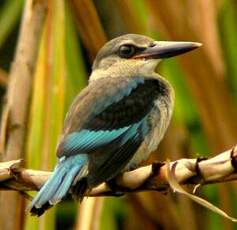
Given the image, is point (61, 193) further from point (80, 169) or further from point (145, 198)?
point (145, 198)

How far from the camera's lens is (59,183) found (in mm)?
1658

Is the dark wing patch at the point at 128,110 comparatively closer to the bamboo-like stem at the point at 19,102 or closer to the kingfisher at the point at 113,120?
the kingfisher at the point at 113,120

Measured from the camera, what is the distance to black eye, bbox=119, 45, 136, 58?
2.22m

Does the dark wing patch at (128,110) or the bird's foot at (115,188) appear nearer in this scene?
the bird's foot at (115,188)

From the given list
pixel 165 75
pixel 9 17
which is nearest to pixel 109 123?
pixel 165 75

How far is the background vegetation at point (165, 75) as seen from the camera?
202 cm

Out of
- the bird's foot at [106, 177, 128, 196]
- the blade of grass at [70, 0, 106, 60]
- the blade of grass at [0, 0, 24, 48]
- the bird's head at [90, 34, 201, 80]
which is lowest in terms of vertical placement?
the bird's foot at [106, 177, 128, 196]

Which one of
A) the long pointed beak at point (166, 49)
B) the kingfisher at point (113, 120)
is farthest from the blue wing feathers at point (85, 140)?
the long pointed beak at point (166, 49)

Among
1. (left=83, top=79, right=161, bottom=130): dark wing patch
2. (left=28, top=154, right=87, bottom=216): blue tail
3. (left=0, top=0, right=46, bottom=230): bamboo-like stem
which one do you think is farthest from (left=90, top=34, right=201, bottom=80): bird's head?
(left=28, top=154, right=87, bottom=216): blue tail

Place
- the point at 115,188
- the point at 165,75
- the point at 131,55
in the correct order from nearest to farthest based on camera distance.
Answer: the point at 115,188 < the point at 131,55 < the point at 165,75

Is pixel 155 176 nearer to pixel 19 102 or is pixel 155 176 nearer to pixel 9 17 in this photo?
pixel 19 102

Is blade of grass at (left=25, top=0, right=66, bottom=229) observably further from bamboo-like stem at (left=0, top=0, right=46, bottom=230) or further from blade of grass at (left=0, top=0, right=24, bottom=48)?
blade of grass at (left=0, top=0, right=24, bottom=48)

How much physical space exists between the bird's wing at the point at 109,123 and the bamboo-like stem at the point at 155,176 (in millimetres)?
73

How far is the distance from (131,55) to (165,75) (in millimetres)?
353
